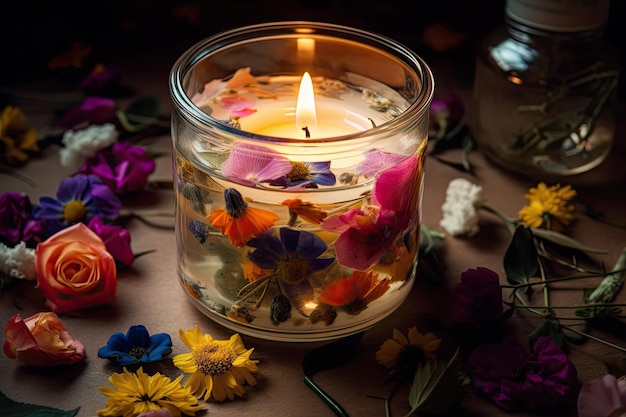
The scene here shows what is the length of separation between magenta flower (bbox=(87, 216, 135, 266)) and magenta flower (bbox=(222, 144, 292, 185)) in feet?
0.69

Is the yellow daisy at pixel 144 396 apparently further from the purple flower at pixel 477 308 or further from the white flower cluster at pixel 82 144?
the white flower cluster at pixel 82 144

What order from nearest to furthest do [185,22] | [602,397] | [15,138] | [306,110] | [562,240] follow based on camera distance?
[602,397] → [306,110] → [562,240] → [15,138] → [185,22]

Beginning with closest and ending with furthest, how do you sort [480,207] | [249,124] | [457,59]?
[249,124], [480,207], [457,59]

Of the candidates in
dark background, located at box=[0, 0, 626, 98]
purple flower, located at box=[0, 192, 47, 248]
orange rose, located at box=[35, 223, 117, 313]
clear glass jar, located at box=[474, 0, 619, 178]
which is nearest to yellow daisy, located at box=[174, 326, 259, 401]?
orange rose, located at box=[35, 223, 117, 313]

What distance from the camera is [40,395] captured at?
738 mm

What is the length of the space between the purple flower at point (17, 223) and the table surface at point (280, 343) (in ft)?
0.18

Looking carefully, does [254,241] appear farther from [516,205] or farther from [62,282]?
[516,205]

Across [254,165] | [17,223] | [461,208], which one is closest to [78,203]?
[17,223]

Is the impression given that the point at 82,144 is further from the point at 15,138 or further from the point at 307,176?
the point at 307,176

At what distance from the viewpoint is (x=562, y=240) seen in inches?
36.4

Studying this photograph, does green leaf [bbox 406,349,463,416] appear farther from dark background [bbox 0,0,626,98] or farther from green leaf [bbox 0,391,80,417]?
dark background [bbox 0,0,626,98]

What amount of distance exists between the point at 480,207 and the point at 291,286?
32cm

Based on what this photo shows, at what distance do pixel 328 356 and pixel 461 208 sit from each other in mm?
264

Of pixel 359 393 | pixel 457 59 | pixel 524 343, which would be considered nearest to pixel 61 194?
pixel 359 393
